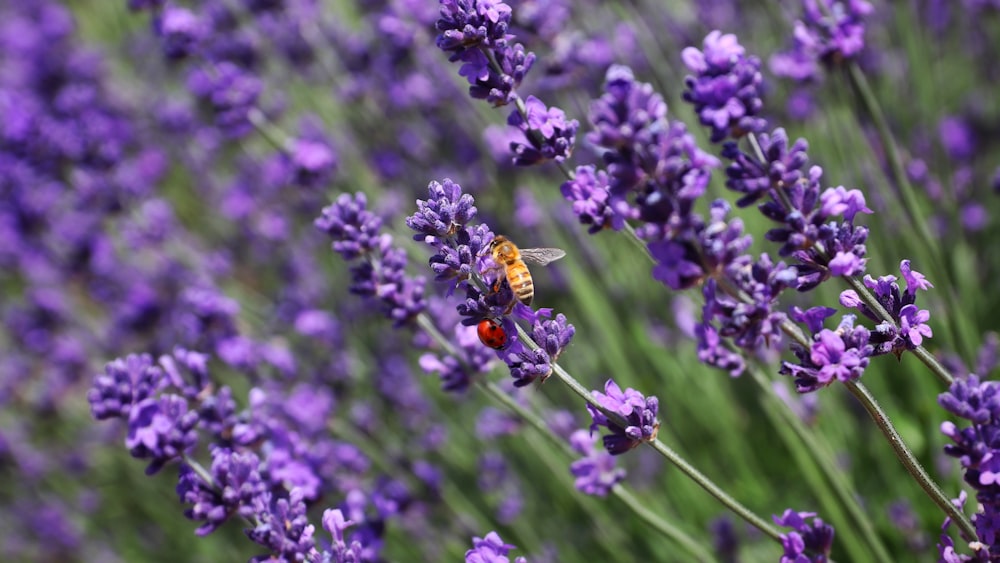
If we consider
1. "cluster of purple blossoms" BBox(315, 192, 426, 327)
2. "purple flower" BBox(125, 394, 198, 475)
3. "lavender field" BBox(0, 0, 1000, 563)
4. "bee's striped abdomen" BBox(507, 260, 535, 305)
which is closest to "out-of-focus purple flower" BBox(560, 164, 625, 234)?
"lavender field" BBox(0, 0, 1000, 563)

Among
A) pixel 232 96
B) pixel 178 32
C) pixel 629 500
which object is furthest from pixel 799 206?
pixel 178 32

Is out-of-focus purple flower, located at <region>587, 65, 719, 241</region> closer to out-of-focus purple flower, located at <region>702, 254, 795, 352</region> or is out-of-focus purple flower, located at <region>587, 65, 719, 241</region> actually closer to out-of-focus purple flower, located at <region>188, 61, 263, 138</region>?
out-of-focus purple flower, located at <region>702, 254, 795, 352</region>

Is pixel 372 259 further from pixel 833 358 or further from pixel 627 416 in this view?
pixel 833 358

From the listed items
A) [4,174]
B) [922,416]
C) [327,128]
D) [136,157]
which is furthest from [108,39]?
[922,416]

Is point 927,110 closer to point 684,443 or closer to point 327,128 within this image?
point 684,443

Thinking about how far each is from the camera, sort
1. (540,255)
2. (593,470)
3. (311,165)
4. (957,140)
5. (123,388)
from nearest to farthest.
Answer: (540,255), (123,388), (593,470), (311,165), (957,140)

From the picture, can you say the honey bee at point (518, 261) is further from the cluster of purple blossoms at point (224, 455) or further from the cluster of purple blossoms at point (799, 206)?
the cluster of purple blossoms at point (224, 455)
